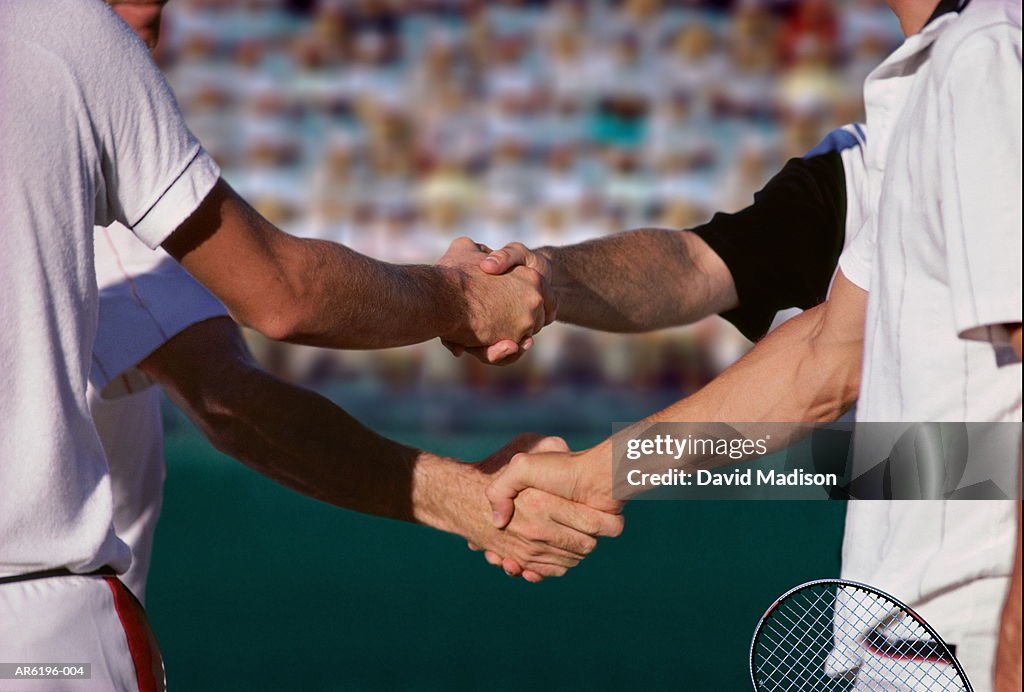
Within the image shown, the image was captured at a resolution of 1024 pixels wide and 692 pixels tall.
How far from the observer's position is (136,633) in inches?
55.2

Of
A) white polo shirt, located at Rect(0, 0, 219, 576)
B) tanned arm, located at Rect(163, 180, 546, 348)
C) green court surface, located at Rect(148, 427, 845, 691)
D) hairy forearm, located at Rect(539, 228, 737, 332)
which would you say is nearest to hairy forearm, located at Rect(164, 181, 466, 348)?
tanned arm, located at Rect(163, 180, 546, 348)

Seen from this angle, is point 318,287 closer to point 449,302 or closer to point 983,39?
point 449,302

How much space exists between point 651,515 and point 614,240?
1750mm

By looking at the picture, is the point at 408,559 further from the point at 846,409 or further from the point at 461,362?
the point at 846,409

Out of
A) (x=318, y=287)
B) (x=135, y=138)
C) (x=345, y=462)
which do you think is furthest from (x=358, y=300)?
(x=345, y=462)

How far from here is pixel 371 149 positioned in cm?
483

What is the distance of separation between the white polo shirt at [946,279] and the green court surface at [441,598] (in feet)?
6.26

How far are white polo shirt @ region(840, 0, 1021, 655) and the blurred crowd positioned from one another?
11.1 feet

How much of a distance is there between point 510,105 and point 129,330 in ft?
10.1

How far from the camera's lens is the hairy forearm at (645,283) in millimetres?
2383

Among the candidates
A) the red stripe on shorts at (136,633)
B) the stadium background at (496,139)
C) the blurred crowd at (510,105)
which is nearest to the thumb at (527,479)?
the red stripe on shorts at (136,633)

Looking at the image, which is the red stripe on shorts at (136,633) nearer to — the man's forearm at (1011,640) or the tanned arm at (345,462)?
the tanned arm at (345,462)

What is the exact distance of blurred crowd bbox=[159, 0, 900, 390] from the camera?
4.79 metres

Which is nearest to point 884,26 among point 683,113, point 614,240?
point 683,113
